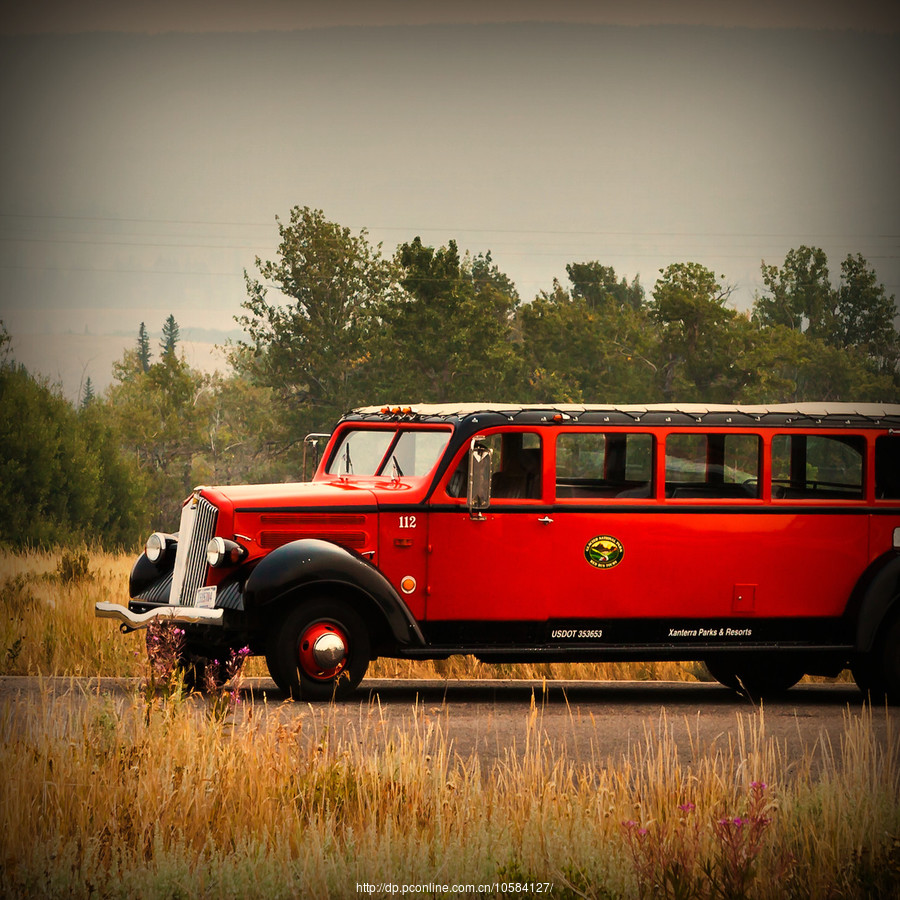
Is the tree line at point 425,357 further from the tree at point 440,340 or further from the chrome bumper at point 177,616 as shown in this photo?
the chrome bumper at point 177,616

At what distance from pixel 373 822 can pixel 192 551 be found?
565cm

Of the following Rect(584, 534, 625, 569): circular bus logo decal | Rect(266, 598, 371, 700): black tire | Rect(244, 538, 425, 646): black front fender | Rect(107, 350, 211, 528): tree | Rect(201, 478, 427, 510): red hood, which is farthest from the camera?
Rect(107, 350, 211, 528): tree

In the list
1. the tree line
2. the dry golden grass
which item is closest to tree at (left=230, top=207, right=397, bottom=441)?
the tree line

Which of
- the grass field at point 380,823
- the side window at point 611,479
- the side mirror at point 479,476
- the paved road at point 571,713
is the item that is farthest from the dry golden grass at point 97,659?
the grass field at point 380,823

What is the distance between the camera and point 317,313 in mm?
59312

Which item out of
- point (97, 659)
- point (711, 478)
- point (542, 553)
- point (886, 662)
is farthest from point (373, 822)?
point (97, 659)

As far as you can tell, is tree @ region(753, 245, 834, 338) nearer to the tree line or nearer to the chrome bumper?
the tree line

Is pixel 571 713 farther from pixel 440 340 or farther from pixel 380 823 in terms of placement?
pixel 440 340

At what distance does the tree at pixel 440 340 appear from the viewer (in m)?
53.9

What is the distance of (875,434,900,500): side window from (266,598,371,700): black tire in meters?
4.55

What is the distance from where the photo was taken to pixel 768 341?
63.7 meters

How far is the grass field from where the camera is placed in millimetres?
5812

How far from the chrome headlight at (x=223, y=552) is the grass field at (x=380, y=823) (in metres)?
2.90

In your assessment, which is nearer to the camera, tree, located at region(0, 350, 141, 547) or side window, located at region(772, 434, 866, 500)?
side window, located at region(772, 434, 866, 500)
